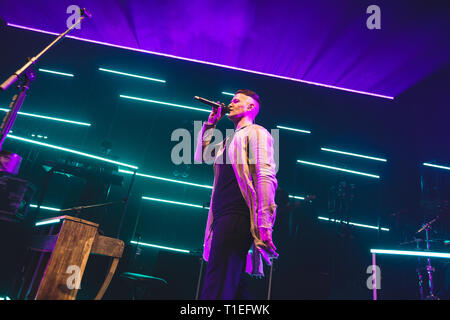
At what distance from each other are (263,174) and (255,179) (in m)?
0.09

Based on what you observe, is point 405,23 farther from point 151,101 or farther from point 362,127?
point 151,101

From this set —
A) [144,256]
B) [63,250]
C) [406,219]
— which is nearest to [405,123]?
[406,219]

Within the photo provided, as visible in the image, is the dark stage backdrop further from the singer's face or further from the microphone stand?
the singer's face

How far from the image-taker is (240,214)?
5.82ft

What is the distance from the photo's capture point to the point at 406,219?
580 centimetres

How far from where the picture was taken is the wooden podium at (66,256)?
216 centimetres

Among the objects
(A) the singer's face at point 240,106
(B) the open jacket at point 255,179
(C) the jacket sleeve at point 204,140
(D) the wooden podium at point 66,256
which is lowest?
(D) the wooden podium at point 66,256

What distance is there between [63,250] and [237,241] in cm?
142

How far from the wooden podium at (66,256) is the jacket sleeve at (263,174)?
146 cm

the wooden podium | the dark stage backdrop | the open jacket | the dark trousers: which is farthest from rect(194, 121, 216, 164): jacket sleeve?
the dark stage backdrop

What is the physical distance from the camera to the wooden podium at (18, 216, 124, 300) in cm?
216

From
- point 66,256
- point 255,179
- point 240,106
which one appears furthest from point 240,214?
point 66,256

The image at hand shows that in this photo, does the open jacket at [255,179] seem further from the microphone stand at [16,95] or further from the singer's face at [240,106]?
the microphone stand at [16,95]

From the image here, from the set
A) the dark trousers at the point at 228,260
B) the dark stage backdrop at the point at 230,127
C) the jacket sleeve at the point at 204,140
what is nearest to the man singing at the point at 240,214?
the dark trousers at the point at 228,260
